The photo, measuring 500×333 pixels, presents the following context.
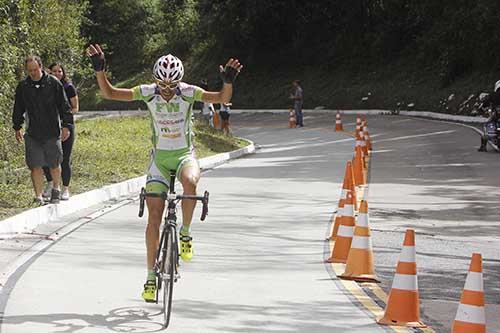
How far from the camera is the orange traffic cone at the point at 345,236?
11.1m

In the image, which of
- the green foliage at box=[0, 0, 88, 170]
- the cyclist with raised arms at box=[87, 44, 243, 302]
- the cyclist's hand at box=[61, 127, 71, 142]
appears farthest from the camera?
the green foliage at box=[0, 0, 88, 170]

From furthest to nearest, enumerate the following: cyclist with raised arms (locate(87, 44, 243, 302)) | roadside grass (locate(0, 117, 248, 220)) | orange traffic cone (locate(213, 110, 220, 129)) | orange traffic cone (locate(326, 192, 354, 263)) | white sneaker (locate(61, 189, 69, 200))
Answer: orange traffic cone (locate(213, 110, 220, 129)), roadside grass (locate(0, 117, 248, 220)), white sneaker (locate(61, 189, 69, 200)), orange traffic cone (locate(326, 192, 354, 263)), cyclist with raised arms (locate(87, 44, 243, 302))

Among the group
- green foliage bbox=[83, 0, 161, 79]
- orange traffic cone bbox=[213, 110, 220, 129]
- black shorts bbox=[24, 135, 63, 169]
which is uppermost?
green foliage bbox=[83, 0, 161, 79]

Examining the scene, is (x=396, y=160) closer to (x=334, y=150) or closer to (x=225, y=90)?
(x=334, y=150)

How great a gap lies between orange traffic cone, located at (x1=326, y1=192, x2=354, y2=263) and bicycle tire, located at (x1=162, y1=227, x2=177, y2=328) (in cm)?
344

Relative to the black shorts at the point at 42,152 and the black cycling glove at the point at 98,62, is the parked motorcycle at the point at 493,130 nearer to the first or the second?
the black shorts at the point at 42,152

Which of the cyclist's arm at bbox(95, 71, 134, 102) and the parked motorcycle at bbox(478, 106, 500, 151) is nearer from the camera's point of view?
the cyclist's arm at bbox(95, 71, 134, 102)

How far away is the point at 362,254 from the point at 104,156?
1337cm

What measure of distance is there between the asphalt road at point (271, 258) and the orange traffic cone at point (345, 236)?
1.16 ft

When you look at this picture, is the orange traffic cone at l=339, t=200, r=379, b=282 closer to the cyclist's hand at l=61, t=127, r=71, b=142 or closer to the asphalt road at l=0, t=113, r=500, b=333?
the asphalt road at l=0, t=113, r=500, b=333

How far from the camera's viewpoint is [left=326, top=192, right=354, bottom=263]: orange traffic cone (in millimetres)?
11138

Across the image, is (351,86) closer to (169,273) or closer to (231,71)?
(231,71)

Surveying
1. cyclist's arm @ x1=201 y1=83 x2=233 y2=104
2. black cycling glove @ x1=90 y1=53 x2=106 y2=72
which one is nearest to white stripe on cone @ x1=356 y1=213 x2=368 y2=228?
cyclist's arm @ x1=201 y1=83 x2=233 y2=104

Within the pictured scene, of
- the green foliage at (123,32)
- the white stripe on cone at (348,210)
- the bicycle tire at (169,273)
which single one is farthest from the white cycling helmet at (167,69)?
the green foliage at (123,32)
